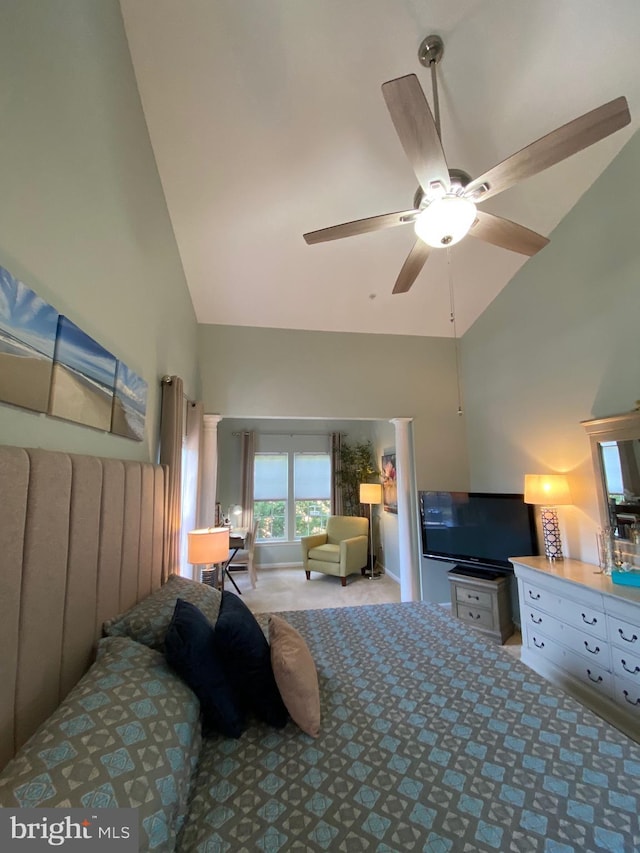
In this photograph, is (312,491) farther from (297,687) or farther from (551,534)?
(297,687)

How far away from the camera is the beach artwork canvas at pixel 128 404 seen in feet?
5.57

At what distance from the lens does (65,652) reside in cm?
117

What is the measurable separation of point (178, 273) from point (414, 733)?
3225 millimetres

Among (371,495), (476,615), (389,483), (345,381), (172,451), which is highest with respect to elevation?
(345,381)

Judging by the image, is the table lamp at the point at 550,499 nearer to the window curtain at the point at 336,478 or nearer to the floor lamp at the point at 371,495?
the floor lamp at the point at 371,495

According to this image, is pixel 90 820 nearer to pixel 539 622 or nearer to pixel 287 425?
pixel 539 622

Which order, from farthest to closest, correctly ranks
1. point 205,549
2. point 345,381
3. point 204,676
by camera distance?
point 345,381 → point 205,549 → point 204,676

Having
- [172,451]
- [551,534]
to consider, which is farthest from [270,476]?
[551,534]

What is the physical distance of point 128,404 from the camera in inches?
71.9

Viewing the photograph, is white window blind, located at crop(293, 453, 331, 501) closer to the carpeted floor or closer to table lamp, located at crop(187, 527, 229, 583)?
the carpeted floor

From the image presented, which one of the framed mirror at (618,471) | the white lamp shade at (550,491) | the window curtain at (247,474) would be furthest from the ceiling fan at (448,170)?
the window curtain at (247,474)

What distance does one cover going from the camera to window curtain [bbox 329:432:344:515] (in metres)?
6.13

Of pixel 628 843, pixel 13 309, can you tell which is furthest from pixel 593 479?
pixel 13 309

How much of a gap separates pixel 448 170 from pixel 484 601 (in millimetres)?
3389
